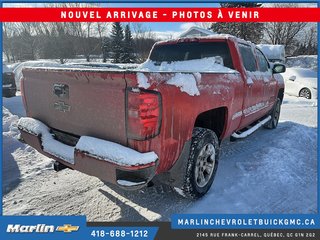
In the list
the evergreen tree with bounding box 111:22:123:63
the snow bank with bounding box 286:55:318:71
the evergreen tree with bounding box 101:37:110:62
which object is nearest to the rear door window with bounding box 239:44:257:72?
the evergreen tree with bounding box 101:37:110:62

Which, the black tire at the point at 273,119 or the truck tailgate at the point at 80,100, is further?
the black tire at the point at 273,119

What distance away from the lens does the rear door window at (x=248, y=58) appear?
13.7 ft

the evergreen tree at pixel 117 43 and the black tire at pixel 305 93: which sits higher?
the evergreen tree at pixel 117 43

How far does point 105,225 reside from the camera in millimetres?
2572

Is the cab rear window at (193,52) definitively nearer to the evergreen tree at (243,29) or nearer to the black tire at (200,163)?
the black tire at (200,163)

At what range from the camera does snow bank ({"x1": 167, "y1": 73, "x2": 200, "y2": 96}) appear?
233 centimetres

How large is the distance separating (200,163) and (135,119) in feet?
3.90

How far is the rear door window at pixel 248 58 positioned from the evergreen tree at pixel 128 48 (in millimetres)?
21991

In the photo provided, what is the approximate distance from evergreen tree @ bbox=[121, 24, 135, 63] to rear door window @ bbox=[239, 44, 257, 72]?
21991 mm

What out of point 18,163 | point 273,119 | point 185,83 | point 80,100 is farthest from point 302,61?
point 80,100

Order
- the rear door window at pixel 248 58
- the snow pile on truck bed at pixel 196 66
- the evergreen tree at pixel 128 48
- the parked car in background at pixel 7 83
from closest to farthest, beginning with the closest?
the snow pile on truck bed at pixel 196 66, the rear door window at pixel 248 58, the parked car in background at pixel 7 83, the evergreen tree at pixel 128 48

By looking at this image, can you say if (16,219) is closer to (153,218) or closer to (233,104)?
(153,218)

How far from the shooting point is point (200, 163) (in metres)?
2.95

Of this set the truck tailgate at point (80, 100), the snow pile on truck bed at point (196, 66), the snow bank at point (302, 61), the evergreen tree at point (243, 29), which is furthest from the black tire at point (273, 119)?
the snow bank at point (302, 61)
